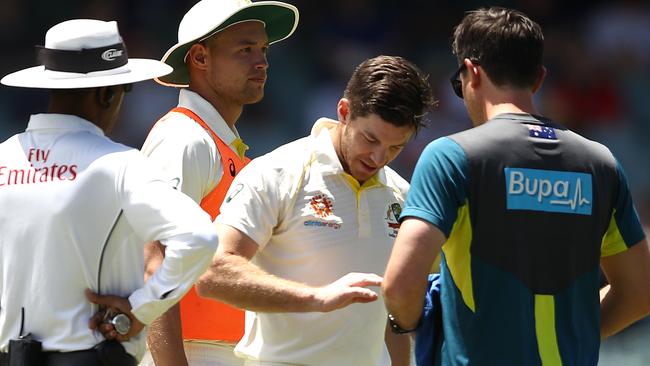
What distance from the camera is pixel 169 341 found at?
4426mm

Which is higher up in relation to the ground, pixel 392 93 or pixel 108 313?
pixel 392 93

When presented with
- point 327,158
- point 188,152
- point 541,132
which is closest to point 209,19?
point 188,152

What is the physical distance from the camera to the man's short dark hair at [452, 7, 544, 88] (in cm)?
372

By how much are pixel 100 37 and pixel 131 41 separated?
6918 mm

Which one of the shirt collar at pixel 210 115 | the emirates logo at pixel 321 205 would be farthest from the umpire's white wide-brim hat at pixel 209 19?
the emirates logo at pixel 321 205

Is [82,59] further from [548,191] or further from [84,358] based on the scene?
[548,191]

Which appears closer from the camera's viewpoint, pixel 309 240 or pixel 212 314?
pixel 309 240

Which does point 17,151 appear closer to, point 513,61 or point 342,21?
point 513,61

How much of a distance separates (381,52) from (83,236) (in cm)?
738

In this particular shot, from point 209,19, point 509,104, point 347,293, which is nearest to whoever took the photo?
point 509,104

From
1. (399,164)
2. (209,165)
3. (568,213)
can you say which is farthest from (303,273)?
(399,164)

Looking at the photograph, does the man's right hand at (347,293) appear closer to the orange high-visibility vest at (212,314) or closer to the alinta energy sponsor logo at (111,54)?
the orange high-visibility vest at (212,314)

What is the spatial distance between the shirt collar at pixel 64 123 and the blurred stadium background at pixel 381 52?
6.10m

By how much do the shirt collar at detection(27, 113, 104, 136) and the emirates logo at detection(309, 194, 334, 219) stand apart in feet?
2.79
